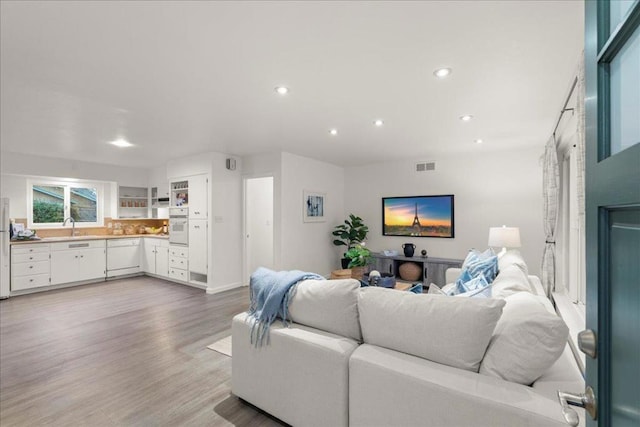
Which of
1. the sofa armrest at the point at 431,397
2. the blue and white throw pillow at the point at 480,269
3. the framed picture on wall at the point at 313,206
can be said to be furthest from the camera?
the framed picture on wall at the point at 313,206

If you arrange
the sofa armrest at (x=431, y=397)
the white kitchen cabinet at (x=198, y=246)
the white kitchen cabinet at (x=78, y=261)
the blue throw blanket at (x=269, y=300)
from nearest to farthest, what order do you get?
the sofa armrest at (x=431, y=397), the blue throw blanket at (x=269, y=300), the white kitchen cabinet at (x=198, y=246), the white kitchen cabinet at (x=78, y=261)

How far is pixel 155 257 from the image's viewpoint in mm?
6230

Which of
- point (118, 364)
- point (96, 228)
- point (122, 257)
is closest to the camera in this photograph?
point (118, 364)

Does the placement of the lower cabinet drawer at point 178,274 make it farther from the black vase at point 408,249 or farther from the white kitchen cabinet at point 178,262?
the black vase at point 408,249

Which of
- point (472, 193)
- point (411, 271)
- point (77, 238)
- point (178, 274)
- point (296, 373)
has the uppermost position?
point (472, 193)

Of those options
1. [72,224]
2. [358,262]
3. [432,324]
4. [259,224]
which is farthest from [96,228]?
[432,324]

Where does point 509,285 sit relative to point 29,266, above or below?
above

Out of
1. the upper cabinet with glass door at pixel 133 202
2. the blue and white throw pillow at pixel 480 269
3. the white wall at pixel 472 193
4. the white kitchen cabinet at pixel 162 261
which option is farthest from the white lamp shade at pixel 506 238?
the upper cabinet with glass door at pixel 133 202

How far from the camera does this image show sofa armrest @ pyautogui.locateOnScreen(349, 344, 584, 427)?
1160mm

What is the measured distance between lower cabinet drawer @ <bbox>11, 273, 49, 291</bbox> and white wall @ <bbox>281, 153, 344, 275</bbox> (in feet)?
13.6

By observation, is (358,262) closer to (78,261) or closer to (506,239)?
(506,239)

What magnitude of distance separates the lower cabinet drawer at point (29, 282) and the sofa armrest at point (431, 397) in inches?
Result: 240

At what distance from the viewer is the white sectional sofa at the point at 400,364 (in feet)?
4.11

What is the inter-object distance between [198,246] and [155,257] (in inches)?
63.8
